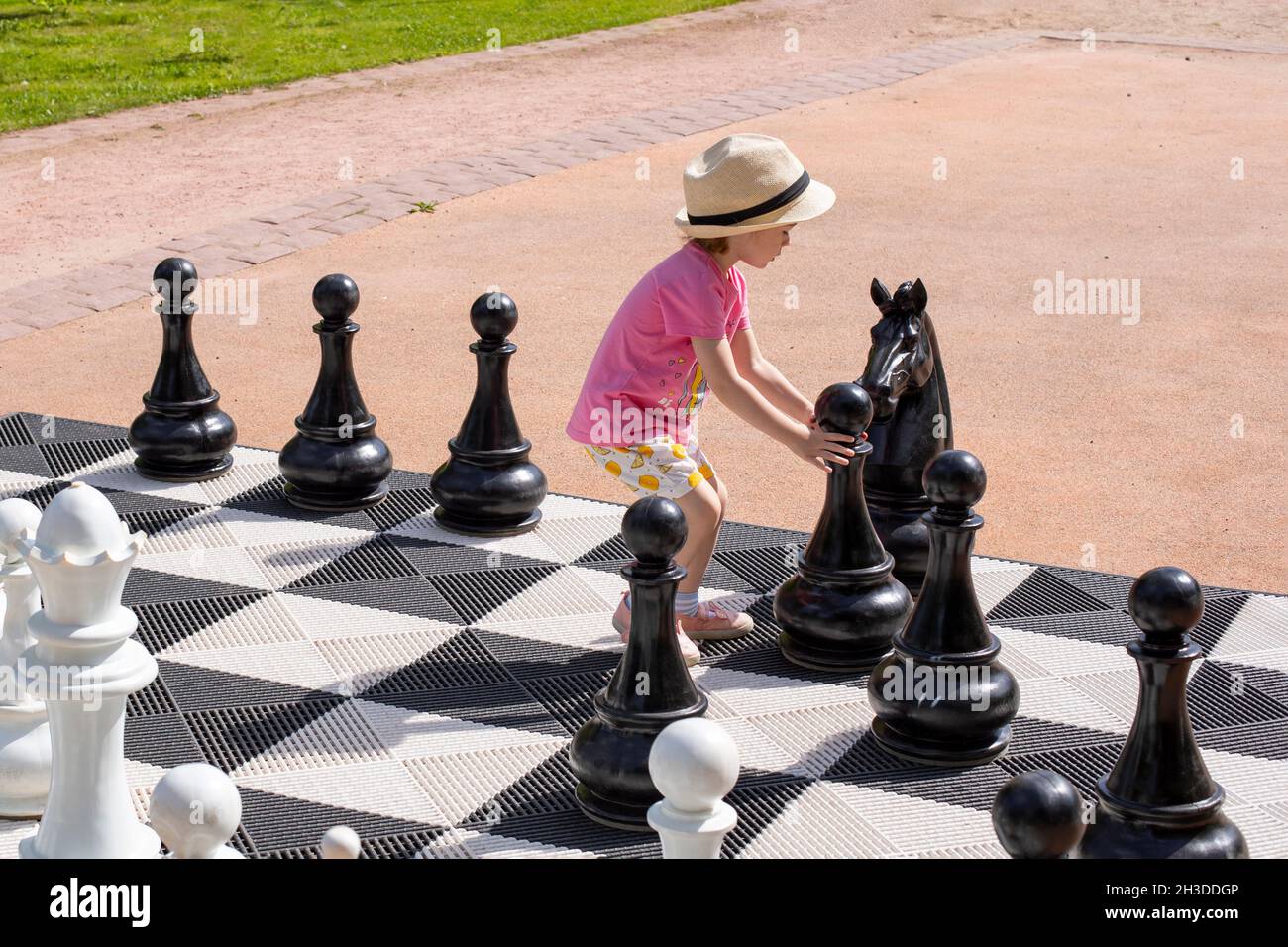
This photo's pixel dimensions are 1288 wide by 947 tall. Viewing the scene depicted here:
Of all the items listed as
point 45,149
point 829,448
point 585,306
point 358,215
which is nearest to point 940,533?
point 829,448

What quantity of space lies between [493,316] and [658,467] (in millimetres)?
654

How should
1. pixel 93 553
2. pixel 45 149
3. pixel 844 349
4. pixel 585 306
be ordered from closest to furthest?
pixel 93 553 < pixel 844 349 < pixel 585 306 < pixel 45 149

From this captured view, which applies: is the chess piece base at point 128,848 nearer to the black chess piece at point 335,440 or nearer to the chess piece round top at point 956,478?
the chess piece round top at point 956,478

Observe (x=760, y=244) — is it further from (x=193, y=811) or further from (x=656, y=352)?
(x=193, y=811)

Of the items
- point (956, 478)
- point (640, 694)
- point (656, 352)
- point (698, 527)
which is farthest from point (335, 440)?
point (956, 478)

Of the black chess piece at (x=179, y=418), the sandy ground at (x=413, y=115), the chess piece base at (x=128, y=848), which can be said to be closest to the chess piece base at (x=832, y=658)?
the chess piece base at (x=128, y=848)

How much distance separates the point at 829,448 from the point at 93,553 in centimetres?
152

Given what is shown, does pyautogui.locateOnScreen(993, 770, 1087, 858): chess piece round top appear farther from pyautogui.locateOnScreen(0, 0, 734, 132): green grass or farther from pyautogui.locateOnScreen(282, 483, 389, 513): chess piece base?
pyautogui.locateOnScreen(0, 0, 734, 132): green grass

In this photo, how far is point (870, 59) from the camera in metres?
12.3

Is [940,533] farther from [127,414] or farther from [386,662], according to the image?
[127,414]

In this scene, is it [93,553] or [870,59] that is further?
[870,59]

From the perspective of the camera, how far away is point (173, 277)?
161 inches

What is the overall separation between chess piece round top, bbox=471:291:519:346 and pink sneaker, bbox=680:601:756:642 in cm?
89

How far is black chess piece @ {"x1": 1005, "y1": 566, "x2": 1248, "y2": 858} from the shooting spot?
2.21m
